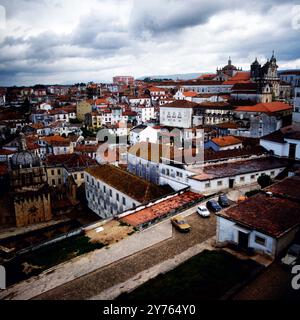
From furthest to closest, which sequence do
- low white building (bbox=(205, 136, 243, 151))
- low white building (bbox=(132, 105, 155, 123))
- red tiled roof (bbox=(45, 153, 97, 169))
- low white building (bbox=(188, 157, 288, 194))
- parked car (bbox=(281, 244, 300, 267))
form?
low white building (bbox=(132, 105, 155, 123)), red tiled roof (bbox=(45, 153, 97, 169)), low white building (bbox=(205, 136, 243, 151)), low white building (bbox=(188, 157, 288, 194)), parked car (bbox=(281, 244, 300, 267))

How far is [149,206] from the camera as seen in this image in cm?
2462

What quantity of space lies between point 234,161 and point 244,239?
1593cm

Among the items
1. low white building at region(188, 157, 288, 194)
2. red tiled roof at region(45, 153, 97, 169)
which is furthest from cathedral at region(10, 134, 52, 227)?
low white building at region(188, 157, 288, 194)

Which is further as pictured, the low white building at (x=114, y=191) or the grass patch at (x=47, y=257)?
the low white building at (x=114, y=191)

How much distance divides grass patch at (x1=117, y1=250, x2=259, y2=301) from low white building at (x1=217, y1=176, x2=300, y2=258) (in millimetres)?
1213

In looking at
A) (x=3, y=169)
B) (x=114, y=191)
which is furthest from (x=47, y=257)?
(x=3, y=169)

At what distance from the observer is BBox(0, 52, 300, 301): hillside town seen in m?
15.8

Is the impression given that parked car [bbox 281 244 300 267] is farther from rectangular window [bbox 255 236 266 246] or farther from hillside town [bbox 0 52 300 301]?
rectangular window [bbox 255 236 266 246]

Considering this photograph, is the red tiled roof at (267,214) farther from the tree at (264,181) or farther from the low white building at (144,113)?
the low white building at (144,113)

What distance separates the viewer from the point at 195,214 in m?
22.5

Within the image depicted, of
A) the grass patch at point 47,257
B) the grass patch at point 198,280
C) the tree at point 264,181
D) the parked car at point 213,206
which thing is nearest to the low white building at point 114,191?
the parked car at point 213,206

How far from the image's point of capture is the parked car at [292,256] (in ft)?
47.3

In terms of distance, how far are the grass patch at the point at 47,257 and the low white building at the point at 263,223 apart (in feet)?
27.1

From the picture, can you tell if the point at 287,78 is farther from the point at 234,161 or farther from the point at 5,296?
the point at 5,296
